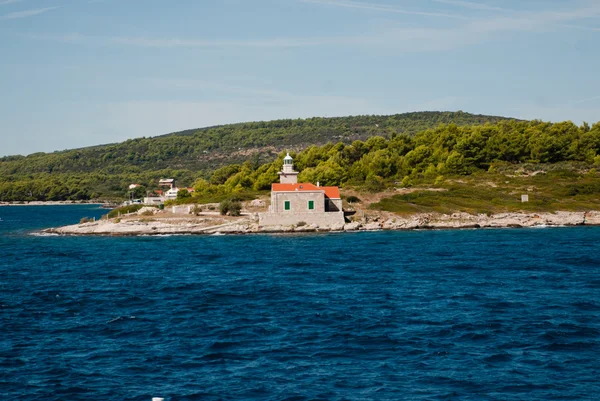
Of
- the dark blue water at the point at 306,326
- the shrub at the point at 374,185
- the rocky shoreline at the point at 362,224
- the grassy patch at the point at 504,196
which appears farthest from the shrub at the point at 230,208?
the dark blue water at the point at 306,326

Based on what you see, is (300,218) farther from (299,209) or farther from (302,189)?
(302,189)

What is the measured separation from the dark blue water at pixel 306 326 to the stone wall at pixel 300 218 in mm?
17196

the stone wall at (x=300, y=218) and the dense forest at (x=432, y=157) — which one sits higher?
the dense forest at (x=432, y=157)

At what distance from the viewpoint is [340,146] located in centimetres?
10694

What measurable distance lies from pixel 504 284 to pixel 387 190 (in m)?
46.5

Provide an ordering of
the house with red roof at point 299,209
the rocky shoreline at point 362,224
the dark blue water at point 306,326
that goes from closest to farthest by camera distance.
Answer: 1. the dark blue water at point 306,326
2. the house with red roof at point 299,209
3. the rocky shoreline at point 362,224

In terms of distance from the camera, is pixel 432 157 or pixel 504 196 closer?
pixel 504 196

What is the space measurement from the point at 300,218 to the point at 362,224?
20.6 feet

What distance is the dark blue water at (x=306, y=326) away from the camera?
64.4 feet

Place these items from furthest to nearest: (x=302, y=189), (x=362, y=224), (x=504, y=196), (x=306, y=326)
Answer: (x=504, y=196)
(x=362, y=224)
(x=302, y=189)
(x=306, y=326)

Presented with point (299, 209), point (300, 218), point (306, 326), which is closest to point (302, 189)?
point (299, 209)

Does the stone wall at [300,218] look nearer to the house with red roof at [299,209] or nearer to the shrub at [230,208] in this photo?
the house with red roof at [299,209]

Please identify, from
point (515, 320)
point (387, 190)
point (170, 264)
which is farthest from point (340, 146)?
point (515, 320)

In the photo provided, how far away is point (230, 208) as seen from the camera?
73.8 meters
